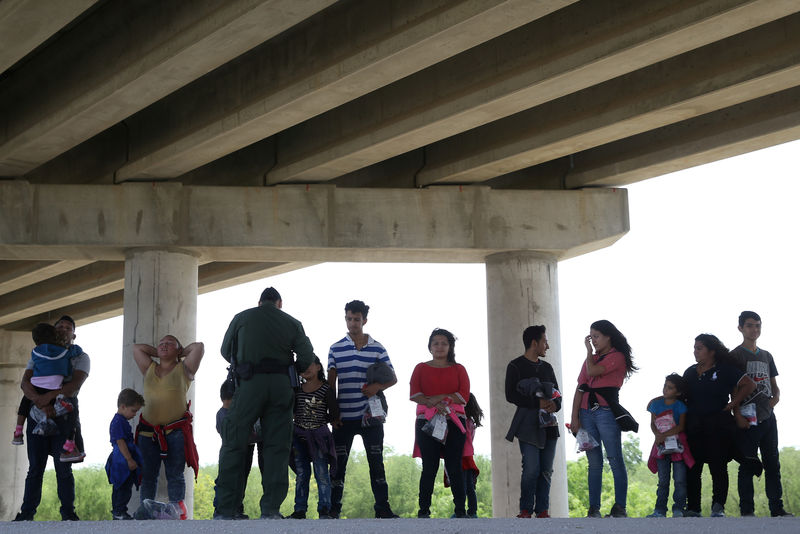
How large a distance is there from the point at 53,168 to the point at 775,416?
934 cm

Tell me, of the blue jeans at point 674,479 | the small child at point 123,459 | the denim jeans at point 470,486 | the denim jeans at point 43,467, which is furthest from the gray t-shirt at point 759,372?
the denim jeans at point 43,467

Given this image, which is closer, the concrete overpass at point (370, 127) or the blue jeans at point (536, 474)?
the blue jeans at point (536, 474)

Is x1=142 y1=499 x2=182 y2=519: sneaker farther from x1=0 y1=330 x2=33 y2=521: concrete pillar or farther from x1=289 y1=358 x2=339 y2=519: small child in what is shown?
x1=0 y1=330 x2=33 y2=521: concrete pillar

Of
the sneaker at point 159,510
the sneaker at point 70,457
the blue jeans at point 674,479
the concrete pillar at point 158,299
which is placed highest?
→ the concrete pillar at point 158,299

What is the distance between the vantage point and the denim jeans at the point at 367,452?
890 centimetres

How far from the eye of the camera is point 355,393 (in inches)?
354

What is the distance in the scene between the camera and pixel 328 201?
1370 cm

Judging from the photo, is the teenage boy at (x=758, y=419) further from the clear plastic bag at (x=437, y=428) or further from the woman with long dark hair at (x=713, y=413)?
the clear plastic bag at (x=437, y=428)

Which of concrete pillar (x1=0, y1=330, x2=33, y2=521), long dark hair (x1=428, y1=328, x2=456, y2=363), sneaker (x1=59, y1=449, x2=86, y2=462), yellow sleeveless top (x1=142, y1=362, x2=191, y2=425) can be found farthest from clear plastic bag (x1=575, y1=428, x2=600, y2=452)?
concrete pillar (x1=0, y1=330, x2=33, y2=521)

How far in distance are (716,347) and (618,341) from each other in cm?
86

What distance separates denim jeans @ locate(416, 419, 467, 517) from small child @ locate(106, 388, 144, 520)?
7.77 ft

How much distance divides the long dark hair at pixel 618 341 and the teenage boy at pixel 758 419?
3.00 ft

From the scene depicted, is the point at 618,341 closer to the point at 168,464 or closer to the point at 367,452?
the point at 367,452

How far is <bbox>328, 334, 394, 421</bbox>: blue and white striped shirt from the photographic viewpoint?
354 inches
